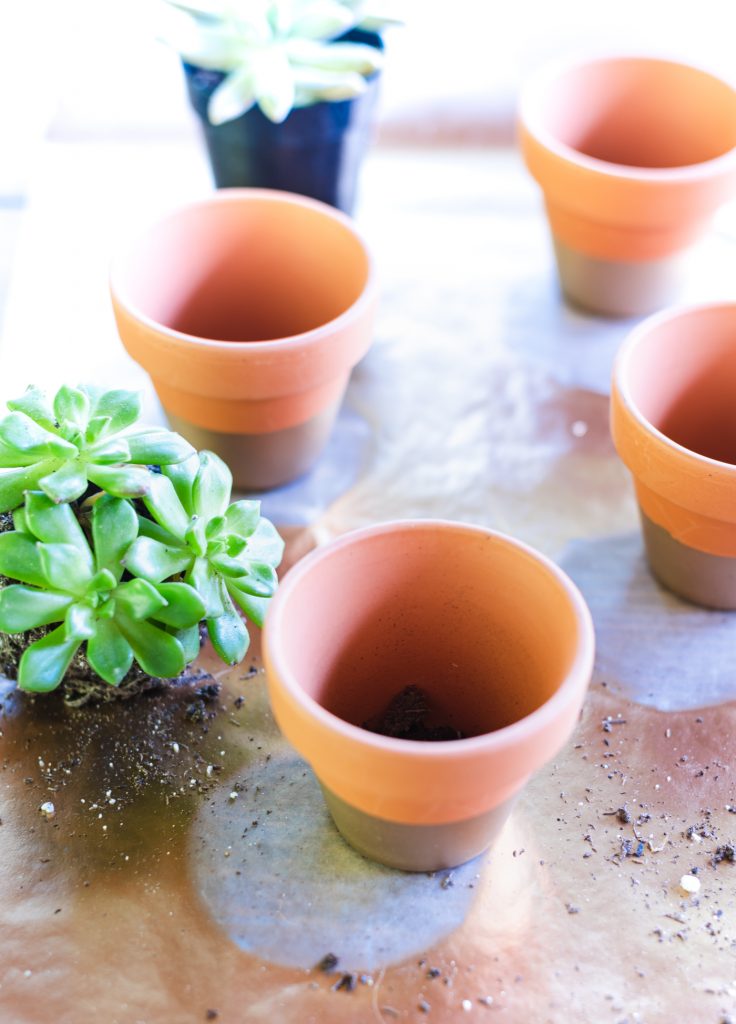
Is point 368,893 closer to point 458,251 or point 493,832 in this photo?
point 493,832

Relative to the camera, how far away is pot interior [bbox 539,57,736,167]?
156 centimetres

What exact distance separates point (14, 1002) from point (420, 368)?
0.92 metres

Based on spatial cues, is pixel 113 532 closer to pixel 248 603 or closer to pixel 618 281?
pixel 248 603

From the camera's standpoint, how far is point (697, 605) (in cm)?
122

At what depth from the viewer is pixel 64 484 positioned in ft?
3.02

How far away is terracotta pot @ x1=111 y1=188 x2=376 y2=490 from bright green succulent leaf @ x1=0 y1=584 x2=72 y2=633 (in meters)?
0.35

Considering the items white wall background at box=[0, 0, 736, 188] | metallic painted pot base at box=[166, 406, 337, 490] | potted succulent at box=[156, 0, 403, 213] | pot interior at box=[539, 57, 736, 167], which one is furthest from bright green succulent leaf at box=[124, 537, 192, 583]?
white wall background at box=[0, 0, 736, 188]

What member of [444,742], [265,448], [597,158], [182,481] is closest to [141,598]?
[182,481]

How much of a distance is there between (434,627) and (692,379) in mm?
447

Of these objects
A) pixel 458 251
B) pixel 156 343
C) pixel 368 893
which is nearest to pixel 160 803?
pixel 368 893

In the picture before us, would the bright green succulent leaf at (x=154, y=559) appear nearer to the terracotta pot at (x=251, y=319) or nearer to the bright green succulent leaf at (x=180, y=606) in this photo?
the bright green succulent leaf at (x=180, y=606)

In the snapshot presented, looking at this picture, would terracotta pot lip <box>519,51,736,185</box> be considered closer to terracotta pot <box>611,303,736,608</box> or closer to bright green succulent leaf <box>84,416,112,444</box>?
terracotta pot <box>611,303,736,608</box>

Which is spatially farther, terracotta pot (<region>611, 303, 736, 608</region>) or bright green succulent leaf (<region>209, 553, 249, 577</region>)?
terracotta pot (<region>611, 303, 736, 608</region>)

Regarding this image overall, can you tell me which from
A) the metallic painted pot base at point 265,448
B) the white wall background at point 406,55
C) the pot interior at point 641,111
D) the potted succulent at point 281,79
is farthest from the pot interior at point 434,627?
the white wall background at point 406,55
